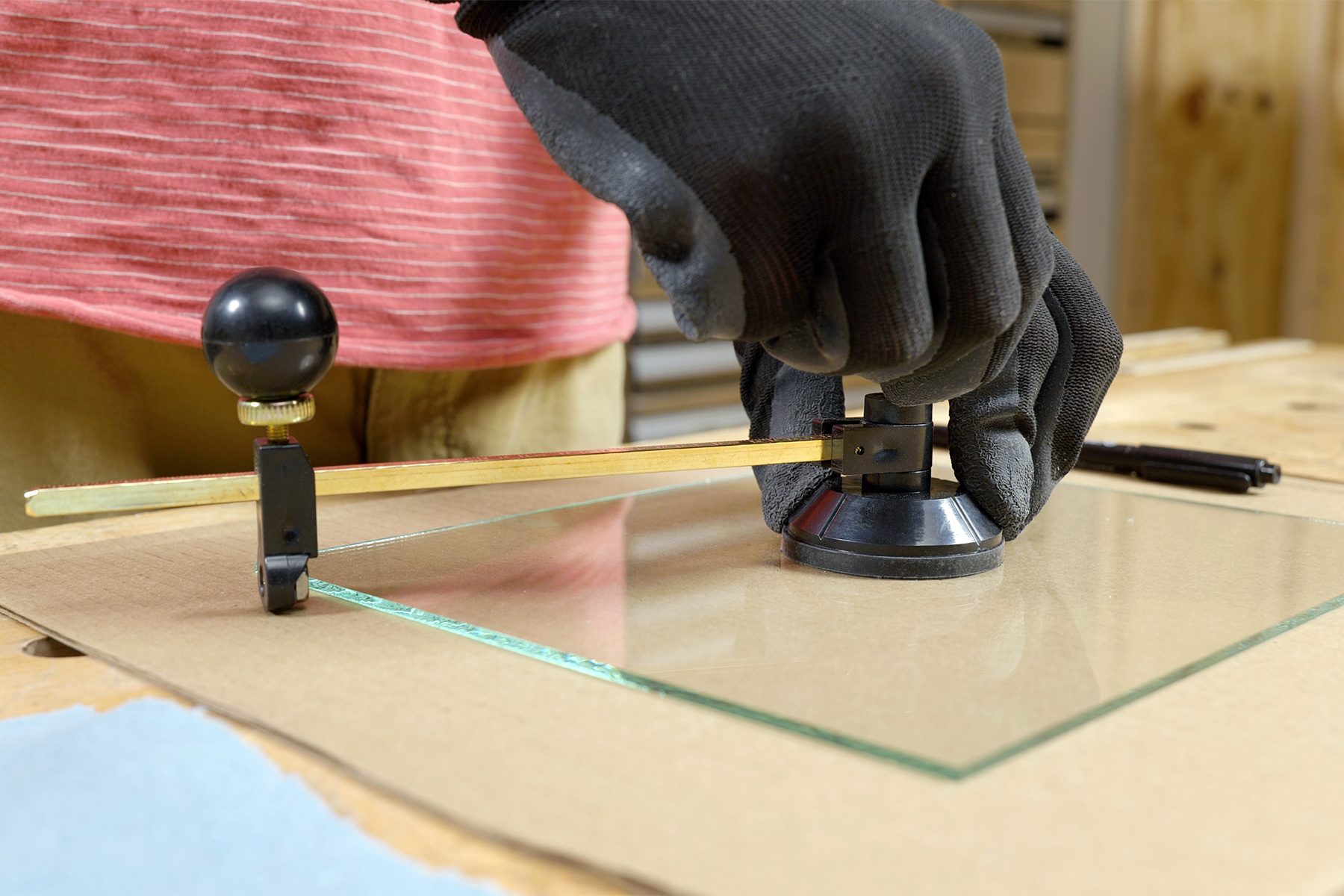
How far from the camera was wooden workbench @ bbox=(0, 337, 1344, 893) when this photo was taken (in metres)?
0.37

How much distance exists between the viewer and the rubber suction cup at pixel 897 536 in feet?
2.15

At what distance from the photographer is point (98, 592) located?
2.08 ft

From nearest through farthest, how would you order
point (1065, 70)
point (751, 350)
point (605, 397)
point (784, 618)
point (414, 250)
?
point (784, 618), point (751, 350), point (414, 250), point (605, 397), point (1065, 70)

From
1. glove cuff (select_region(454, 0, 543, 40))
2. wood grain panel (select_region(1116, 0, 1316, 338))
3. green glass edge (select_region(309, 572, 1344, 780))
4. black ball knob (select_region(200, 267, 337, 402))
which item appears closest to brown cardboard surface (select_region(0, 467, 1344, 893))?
green glass edge (select_region(309, 572, 1344, 780))

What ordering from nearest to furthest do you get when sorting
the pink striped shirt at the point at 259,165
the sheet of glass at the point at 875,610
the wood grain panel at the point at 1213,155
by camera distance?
the sheet of glass at the point at 875,610 → the pink striped shirt at the point at 259,165 → the wood grain panel at the point at 1213,155

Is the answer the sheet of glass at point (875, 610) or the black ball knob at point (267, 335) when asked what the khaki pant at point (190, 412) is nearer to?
the sheet of glass at point (875, 610)

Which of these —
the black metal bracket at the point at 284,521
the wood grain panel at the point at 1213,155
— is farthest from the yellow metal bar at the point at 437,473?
the wood grain panel at the point at 1213,155

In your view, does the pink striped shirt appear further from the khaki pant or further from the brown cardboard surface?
the brown cardboard surface

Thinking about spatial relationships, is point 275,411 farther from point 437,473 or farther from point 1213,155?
point 1213,155

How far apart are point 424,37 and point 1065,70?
3158 millimetres

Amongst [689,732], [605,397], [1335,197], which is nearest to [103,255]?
[605,397]

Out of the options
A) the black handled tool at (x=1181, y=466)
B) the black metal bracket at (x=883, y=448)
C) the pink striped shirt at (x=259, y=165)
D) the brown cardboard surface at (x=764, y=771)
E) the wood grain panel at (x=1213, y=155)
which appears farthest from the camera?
the wood grain panel at (x=1213, y=155)

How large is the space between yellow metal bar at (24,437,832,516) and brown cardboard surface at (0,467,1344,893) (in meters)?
0.06

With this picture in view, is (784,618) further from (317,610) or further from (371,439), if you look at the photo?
(371,439)
